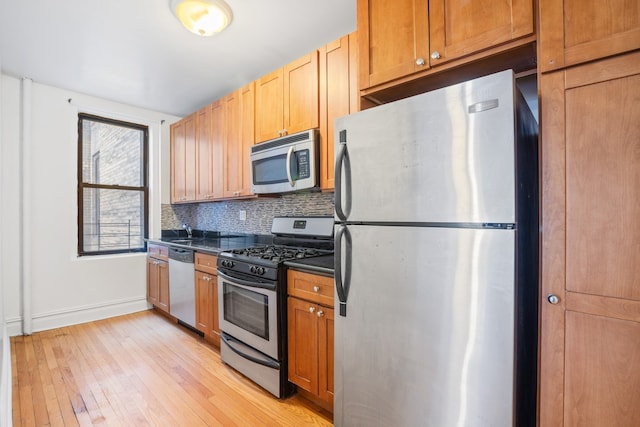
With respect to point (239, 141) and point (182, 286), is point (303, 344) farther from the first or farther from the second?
point (239, 141)

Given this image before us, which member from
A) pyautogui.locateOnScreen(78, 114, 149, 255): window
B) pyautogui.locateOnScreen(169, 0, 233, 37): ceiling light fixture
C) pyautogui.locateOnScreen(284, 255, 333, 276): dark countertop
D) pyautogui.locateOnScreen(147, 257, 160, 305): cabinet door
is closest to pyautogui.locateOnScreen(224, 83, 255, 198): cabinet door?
pyautogui.locateOnScreen(169, 0, 233, 37): ceiling light fixture

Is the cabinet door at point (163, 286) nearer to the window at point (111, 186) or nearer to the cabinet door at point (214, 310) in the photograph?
the window at point (111, 186)

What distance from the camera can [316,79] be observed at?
88.4 inches

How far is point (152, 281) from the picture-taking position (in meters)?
3.70

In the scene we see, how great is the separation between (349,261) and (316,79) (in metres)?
1.46

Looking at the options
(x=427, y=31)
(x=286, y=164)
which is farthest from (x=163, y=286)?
(x=427, y=31)

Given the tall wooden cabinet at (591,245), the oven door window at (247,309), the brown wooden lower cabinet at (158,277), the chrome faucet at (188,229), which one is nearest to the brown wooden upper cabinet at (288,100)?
the oven door window at (247,309)

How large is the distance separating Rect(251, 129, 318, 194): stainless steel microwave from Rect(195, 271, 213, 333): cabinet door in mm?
937

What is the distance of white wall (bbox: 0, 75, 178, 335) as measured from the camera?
9.81 ft

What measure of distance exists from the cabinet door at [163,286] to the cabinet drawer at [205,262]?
74 cm

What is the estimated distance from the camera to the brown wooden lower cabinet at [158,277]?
11.2ft

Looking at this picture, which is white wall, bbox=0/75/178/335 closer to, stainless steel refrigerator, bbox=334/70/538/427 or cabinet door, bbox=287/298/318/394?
cabinet door, bbox=287/298/318/394

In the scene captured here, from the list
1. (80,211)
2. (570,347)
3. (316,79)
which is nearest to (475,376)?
(570,347)

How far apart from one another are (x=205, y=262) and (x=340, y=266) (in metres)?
1.71
